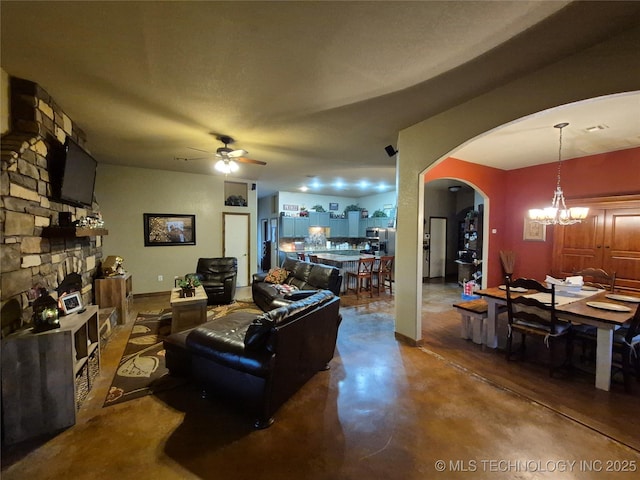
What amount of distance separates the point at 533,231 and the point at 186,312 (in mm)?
6501

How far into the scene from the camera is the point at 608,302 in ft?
10.1

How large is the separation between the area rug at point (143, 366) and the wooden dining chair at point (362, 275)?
3.76 meters

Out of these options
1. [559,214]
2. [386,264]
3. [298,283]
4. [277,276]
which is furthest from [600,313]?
→ [277,276]

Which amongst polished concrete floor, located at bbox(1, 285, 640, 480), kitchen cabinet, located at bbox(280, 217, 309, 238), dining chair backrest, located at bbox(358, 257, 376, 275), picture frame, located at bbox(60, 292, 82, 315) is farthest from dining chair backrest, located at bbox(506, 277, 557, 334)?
kitchen cabinet, located at bbox(280, 217, 309, 238)

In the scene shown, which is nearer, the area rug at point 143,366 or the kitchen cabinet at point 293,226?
the area rug at point 143,366

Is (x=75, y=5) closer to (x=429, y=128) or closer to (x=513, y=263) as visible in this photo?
(x=429, y=128)

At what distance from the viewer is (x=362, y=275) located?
614cm

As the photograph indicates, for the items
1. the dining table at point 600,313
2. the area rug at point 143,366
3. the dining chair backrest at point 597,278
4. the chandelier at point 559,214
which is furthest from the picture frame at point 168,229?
the dining chair backrest at point 597,278

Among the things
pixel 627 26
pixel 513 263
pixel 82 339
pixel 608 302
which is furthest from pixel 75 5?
pixel 513 263

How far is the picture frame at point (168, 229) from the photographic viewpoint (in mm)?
6113

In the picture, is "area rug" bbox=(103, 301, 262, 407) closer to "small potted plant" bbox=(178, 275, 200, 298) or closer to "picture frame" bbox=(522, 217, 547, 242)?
"small potted plant" bbox=(178, 275, 200, 298)

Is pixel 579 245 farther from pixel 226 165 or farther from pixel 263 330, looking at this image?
pixel 226 165

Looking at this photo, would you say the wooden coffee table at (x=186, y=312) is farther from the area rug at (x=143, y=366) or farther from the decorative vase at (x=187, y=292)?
the area rug at (x=143, y=366)

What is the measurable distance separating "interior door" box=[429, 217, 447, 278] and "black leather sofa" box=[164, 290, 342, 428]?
6.67 meters
